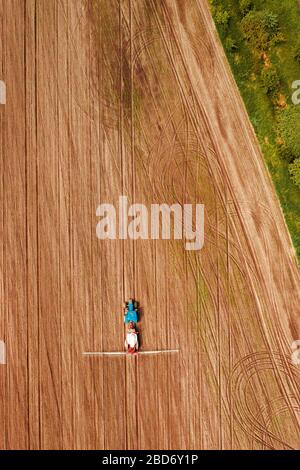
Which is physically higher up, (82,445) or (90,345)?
(90,345)

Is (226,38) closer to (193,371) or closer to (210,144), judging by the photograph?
(210,144)

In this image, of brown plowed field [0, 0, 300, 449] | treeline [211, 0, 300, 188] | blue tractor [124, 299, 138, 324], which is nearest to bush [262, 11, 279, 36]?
treeline [211, 0, 300, 188]

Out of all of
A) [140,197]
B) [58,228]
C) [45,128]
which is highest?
[45,128]

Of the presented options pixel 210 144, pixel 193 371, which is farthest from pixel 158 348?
pixel 210 144
